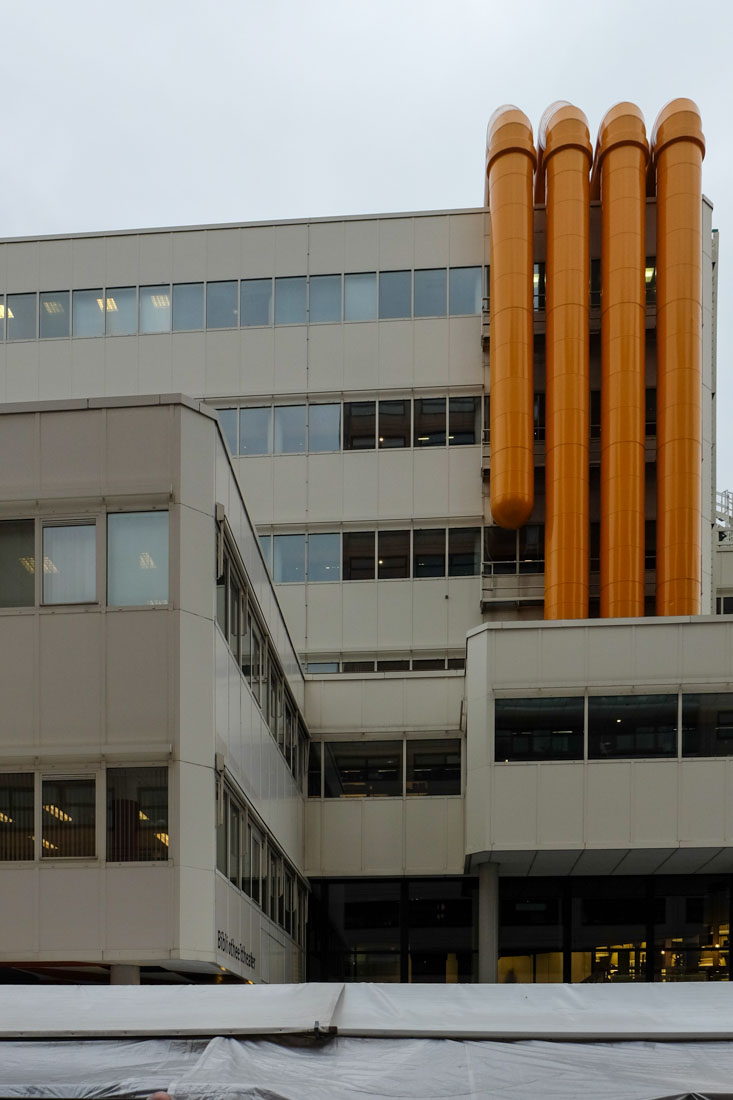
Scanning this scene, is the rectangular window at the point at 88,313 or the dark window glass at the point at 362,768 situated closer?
the dark window glass at the point at 362,768

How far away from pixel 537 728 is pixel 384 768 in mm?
5860

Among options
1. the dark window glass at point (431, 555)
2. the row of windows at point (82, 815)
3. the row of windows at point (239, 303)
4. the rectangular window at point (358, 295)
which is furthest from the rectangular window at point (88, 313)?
the row of windows at point (82, 815)

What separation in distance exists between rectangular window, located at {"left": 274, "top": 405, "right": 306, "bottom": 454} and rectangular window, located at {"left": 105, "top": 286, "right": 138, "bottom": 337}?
17.1 feet

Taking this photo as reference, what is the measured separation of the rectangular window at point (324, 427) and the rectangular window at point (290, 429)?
233mm

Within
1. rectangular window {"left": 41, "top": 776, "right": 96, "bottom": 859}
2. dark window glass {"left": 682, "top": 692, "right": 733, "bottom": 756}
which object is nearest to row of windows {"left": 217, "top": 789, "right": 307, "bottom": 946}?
rectangular window {"left": 41, "top": 776, "right": 96, "bottom": 859}

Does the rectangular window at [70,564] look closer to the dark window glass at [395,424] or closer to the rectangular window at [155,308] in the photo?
the dark window glass at [395,424]

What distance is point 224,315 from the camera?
3884 centimetres

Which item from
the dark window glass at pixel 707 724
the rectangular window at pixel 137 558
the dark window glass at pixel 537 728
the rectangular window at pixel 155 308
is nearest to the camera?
the rectangular window at pixel 137 558

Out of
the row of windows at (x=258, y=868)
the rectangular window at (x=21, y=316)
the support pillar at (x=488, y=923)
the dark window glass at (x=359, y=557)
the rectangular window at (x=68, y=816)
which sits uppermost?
the rectangular window at (x=21, y=316)

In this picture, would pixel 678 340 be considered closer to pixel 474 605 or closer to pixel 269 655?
pixel 474 605

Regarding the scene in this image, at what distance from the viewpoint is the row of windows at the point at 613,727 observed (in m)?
26.4

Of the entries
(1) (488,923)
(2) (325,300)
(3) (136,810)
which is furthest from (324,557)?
(3) (136,810)

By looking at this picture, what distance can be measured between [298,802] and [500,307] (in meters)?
15.2

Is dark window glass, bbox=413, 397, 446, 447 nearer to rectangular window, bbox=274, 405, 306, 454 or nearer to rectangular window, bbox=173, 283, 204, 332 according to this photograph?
rectangular window, bbox=274, 405, 306, 454
